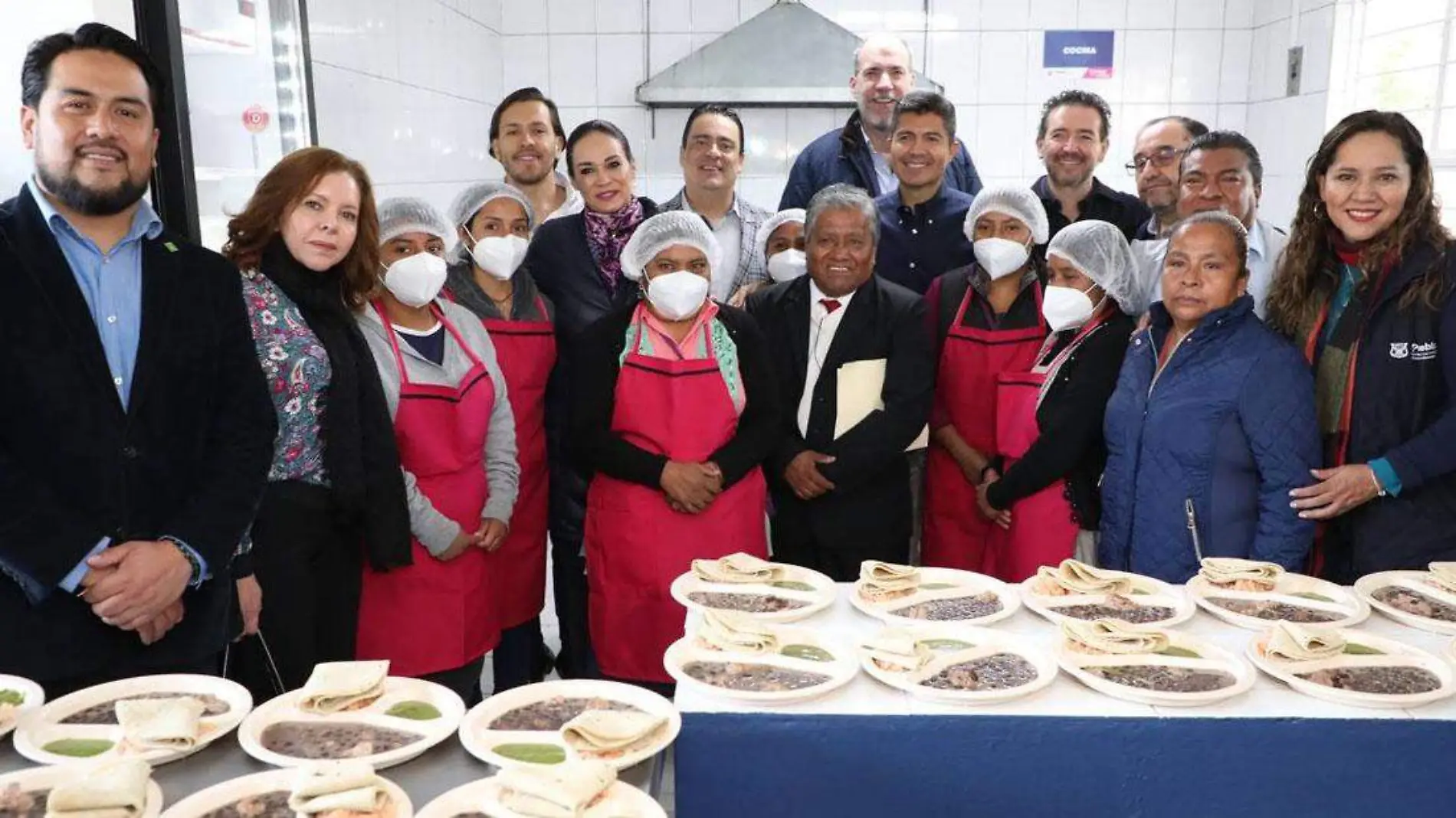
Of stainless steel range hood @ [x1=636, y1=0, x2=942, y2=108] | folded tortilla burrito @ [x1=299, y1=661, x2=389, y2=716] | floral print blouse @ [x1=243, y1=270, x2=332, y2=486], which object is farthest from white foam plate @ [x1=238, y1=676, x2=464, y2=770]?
stainless steel range hood @ [x1=636, y1=0, x2=942, y2=108]

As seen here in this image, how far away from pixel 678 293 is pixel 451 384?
24.3 inches

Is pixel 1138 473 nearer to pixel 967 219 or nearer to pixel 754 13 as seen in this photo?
pixel 967 219

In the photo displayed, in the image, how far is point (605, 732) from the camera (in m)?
1.43

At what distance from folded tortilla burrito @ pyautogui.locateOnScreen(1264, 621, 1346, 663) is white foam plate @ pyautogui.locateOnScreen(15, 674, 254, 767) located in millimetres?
1648

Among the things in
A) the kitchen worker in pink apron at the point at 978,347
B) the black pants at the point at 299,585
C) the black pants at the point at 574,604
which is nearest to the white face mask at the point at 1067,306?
the kitchen worker in pink apron at the point at 978,347

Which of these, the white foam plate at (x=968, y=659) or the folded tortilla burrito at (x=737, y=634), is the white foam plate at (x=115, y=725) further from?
the white foam plate at (x=968, y=659)

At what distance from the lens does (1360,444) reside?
2.39 metres

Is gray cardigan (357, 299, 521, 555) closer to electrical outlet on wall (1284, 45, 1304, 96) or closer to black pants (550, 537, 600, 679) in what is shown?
black pants (550, 537, 600, 679)

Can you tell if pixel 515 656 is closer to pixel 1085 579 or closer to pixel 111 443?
pixel 111 443

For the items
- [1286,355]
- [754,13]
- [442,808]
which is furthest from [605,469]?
[754,13]

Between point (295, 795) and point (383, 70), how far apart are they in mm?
3627

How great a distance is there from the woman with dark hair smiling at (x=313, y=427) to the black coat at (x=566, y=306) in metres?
0.74

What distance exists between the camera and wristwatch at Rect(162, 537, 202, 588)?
6.02 feet

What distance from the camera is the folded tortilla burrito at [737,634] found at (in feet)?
5.91
